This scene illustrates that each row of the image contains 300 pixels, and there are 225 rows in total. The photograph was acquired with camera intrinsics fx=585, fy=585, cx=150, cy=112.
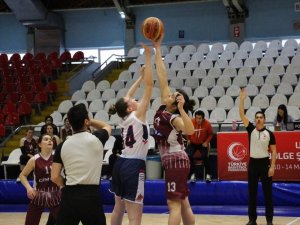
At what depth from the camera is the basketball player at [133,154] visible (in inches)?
218

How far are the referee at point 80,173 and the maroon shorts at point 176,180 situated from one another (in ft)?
4.69

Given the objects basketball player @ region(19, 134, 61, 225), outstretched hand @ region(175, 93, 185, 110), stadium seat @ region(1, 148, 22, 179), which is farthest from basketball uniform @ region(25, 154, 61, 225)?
stadium seat @ region(1, 148, 22, 179)

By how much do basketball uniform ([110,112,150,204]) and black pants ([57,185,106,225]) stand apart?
3.36ft

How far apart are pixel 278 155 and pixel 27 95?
8962mm

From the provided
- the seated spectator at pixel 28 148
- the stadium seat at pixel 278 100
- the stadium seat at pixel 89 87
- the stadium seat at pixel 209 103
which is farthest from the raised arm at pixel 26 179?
the stadium seat at pixel 89 87

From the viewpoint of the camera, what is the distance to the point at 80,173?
4512mm

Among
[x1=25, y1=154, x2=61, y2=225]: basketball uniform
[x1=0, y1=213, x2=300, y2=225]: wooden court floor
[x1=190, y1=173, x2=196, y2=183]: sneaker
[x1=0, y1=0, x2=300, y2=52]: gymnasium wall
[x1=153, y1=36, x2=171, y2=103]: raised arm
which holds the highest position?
[x1=0, y1=0, x2=300, y2=52]: gymnasium wall

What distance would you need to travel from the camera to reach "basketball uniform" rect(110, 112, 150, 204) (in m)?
5.55

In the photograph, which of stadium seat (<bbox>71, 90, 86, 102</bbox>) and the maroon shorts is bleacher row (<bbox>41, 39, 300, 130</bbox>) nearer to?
stadium seat (<bbox>71, 90, 86, 102</bbox>)

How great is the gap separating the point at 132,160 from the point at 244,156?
5245 mm

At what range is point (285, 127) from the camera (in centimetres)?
1073

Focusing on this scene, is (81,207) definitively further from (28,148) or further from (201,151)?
(28,148)

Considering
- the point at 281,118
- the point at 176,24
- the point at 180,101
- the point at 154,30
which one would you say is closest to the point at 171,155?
the point at 180,101

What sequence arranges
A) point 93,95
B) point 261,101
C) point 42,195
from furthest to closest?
point 93,95
point 261,101
point 42,195
